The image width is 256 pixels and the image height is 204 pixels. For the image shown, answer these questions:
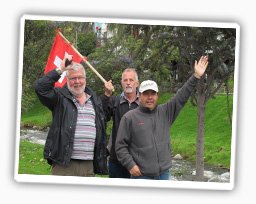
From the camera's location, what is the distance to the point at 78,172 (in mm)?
4355

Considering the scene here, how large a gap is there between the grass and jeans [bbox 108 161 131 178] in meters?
3.67

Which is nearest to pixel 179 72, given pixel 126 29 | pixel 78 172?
pixel 126 29

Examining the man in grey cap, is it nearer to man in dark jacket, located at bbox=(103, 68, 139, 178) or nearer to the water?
man in dark jacket, located at bbox=(103, 68, 139, 178)

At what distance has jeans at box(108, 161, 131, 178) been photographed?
4.59m

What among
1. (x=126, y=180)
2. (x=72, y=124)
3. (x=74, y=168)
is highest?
(x=72, y=124)

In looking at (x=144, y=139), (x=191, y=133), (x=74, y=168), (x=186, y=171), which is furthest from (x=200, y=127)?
(x=74, y=168)

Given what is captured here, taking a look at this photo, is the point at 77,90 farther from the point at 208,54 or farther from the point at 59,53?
the point at 208,54

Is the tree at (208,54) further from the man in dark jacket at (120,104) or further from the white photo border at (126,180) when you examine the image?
the man in dark jacket at (120,104)

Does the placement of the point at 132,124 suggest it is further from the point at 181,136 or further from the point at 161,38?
the point at 181,136

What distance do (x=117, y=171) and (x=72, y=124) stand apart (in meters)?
0.70

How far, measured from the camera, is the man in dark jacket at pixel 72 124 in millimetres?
4238

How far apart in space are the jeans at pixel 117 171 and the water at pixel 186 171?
2.27m

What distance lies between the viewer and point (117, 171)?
15.1 feet

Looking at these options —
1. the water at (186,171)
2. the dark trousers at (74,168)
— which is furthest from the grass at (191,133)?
the dark trousers at (74,168)
